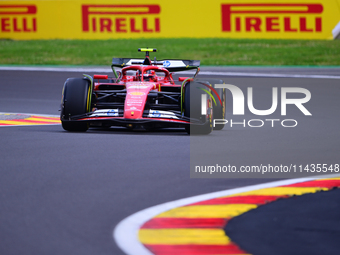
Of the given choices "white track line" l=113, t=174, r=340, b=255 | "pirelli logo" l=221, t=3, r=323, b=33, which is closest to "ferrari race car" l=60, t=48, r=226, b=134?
"white track line" l=113, t=174, r=340, b=255

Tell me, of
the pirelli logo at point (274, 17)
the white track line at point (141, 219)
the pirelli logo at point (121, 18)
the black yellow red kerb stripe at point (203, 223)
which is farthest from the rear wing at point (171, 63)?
the pirelli logo at point (121, 18)

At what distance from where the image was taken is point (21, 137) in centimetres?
834

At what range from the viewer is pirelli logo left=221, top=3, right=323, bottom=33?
25.7 m

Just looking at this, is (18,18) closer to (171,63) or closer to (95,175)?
(171,63)

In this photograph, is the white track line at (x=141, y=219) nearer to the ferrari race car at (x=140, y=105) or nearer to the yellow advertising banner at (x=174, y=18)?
the ferrari race car at (x=140, y=105)

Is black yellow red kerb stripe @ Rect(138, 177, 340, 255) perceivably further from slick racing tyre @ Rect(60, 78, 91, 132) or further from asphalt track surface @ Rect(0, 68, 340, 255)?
slick racing tyre @ Rect(60, 78, 91, 132)

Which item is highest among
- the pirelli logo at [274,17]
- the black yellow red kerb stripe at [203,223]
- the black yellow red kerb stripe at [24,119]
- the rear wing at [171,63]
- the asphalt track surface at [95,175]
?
the pirelli logo at [274,17]

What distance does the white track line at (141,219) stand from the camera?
383 cm

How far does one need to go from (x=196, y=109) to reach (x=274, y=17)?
18249mm

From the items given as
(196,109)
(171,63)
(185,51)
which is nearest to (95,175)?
(196,109)

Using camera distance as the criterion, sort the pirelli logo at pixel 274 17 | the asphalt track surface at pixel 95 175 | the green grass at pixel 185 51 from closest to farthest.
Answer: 1. the asphalt track surface at pixel 95 175
2. the green grass at pixel 185 51
3. the pirelli logo at pixel 274 17

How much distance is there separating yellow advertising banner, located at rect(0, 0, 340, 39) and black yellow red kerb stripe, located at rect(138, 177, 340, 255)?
21268mm

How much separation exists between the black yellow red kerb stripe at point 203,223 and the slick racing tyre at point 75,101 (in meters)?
4.09

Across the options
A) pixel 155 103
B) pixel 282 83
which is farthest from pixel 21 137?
pixel 282 83
